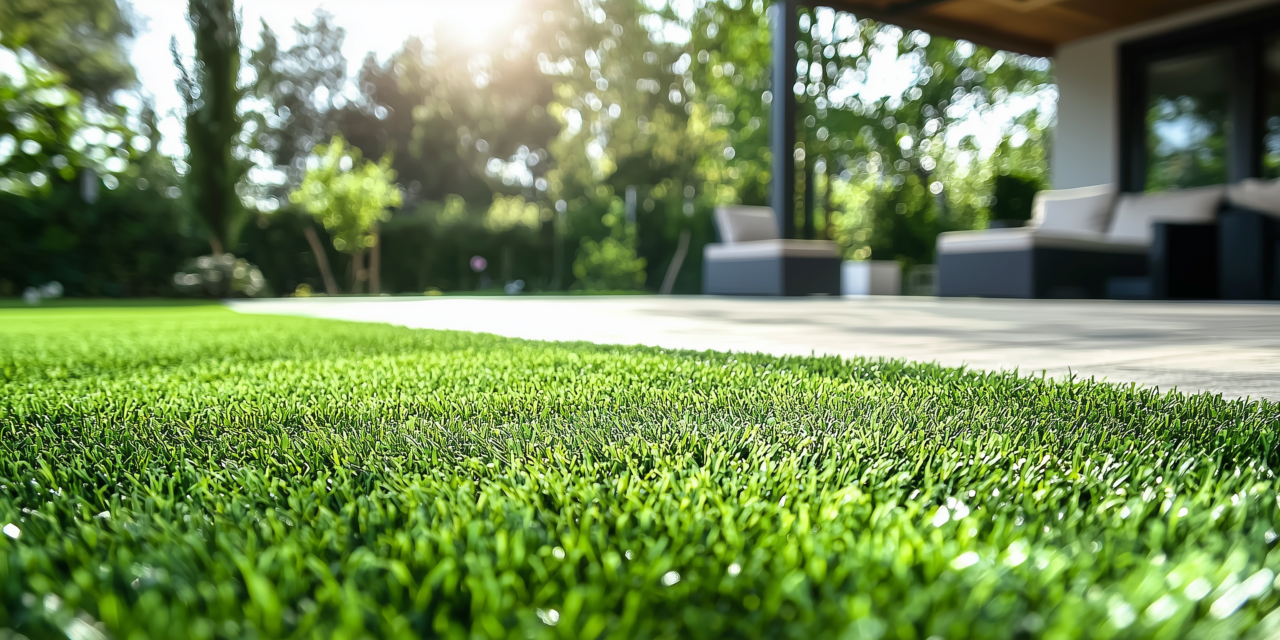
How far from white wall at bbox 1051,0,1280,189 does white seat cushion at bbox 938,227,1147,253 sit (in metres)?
2.46

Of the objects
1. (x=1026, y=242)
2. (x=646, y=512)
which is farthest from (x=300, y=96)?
(x=646, y=512)

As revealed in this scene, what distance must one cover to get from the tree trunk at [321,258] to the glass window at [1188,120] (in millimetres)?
12127

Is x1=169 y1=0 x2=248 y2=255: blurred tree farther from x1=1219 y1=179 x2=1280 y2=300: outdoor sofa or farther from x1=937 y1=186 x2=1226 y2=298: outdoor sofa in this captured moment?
x1=1219 y1=179 x2=1280 y2=300: outdoor sofa

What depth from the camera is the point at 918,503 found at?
2.33ft

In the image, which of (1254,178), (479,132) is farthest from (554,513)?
(479,132)

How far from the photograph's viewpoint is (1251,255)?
589 centimetres

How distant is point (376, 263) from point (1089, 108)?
11.3 m

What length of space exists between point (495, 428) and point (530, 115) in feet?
83.0

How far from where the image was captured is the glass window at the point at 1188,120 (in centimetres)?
827

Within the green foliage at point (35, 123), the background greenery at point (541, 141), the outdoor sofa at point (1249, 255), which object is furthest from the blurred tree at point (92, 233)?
the outdoor sofa at point (1249, 255)

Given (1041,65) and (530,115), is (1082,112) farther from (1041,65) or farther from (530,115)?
(530,115)

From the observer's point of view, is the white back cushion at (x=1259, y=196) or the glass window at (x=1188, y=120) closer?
the white back cushion at (x=1259, y=196)

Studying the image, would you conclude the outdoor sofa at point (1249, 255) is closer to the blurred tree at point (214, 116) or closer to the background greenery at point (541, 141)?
the background greenery at point (541, 141)

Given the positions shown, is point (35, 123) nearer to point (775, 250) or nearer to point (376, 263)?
point (775, 250)
